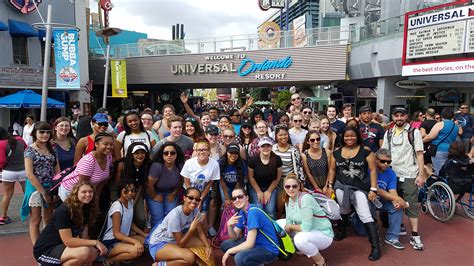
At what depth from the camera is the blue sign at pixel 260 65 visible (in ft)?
60.4

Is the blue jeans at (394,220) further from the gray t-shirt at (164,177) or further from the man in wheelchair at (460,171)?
the gray t-shirt at (164,177)

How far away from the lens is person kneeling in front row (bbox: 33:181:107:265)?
10.2 feet

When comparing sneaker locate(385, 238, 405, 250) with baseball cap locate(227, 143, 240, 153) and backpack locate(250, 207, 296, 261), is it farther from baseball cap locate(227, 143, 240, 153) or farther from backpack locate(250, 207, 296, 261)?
baseball cap locate(227, 143, 240, 153)

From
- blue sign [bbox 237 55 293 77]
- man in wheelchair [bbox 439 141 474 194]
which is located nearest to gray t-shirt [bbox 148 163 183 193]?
man in wheelchair [bbox 439 141 474 194]

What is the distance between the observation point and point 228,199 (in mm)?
4344

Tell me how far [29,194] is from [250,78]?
654 inches

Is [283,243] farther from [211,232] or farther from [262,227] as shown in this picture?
[211,232]

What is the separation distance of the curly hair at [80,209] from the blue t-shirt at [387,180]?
12.3 feet

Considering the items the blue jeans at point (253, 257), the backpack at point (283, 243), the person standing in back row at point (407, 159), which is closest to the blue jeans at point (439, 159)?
the person standing in back row at point (407, 159)

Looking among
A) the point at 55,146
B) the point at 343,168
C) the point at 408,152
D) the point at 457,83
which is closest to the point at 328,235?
the point at 343,168

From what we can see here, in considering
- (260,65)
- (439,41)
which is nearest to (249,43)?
(260,65)

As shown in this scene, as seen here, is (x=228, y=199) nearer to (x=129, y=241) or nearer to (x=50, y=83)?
(x=129, y=241)

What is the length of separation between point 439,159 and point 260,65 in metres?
14.1

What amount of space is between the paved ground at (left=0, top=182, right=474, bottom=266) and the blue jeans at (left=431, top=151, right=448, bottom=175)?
1.29 meters
